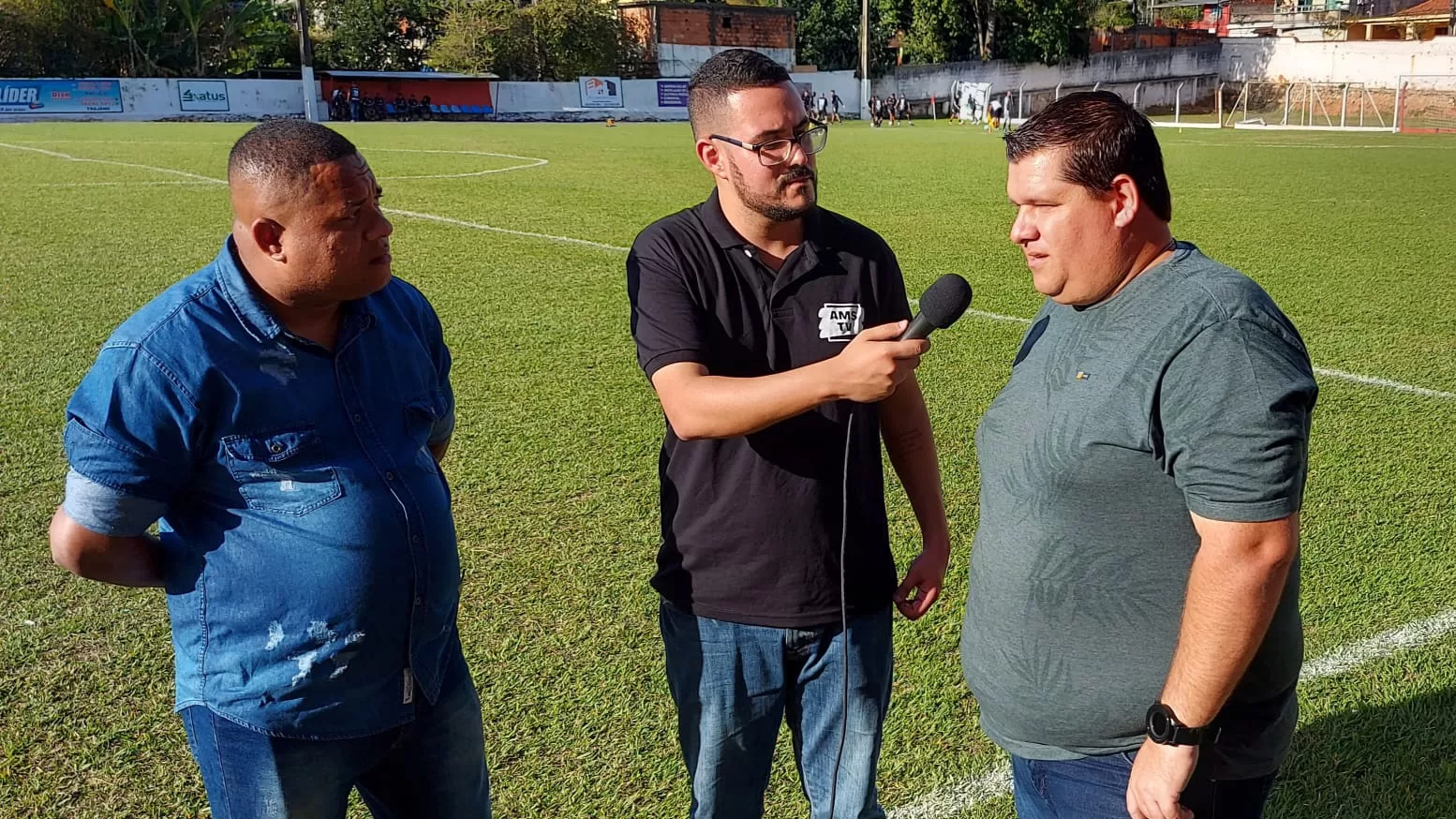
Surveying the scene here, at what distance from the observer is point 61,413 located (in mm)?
6738

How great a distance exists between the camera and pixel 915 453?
2.88 m

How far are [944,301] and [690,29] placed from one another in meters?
58.6

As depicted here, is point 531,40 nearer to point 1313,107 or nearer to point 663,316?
point 1313,107

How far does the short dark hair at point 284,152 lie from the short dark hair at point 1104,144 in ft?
4.17

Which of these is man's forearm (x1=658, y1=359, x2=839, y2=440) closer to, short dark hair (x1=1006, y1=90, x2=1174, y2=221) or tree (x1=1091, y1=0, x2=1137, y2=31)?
short dark hair (x1=1006, y1=90, x2=1174, y2=221)

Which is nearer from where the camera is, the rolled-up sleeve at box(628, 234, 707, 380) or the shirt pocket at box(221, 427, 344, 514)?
the shirt pocket at box(221, 427, 344, 514)

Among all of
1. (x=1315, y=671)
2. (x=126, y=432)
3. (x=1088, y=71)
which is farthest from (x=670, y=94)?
(x=126, y=432)

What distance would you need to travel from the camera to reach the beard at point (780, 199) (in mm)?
2602

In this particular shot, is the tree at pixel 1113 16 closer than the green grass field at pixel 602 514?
No

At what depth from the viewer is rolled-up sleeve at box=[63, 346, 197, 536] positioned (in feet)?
6.59

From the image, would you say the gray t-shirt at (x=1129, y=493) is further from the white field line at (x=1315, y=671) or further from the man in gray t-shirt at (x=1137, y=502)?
the white field line at (x=1315, y=671)

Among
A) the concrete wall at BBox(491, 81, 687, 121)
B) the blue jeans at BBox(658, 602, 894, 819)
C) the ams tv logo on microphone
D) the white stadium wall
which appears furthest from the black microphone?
the white stadium wall

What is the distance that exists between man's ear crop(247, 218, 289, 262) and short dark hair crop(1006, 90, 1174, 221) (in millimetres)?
1401

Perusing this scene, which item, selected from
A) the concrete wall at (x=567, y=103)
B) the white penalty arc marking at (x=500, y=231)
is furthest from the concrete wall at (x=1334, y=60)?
the white penalty arc marking at (x=500, y=231)
